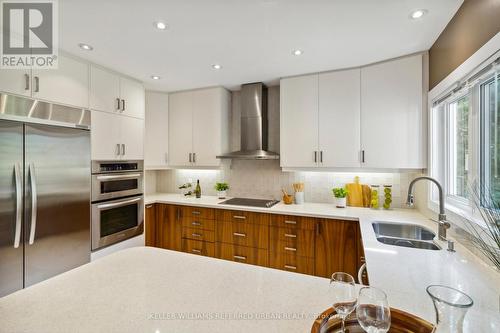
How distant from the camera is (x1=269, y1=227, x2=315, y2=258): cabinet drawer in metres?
2.41

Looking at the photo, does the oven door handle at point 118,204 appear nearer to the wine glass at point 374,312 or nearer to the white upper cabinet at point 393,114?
the wine glass at point 374,312

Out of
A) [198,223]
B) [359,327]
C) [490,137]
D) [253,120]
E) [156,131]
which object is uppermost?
[253,120]

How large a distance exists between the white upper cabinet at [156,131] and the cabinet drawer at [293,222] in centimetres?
186

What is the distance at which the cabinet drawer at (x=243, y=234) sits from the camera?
2600 mm

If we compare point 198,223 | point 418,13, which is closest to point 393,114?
point 418,13

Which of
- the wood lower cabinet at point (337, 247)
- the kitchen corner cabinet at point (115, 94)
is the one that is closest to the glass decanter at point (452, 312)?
the wood lower cabinet at point (337, 247)

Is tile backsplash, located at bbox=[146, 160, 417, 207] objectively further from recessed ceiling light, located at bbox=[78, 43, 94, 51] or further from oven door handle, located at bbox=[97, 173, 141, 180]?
recessed ceiling light, located at bbox=[78, 43, 94, 51]

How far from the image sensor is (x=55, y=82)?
2.07 metres

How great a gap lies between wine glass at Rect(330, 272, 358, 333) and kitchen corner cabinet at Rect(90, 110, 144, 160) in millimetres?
2484

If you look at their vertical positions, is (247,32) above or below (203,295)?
above

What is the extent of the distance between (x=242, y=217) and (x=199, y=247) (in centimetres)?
72

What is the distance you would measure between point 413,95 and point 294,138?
1210 millimetres

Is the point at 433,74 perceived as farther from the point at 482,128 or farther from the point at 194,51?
the point at 194,51

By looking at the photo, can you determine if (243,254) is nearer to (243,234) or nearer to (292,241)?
(243,234)
